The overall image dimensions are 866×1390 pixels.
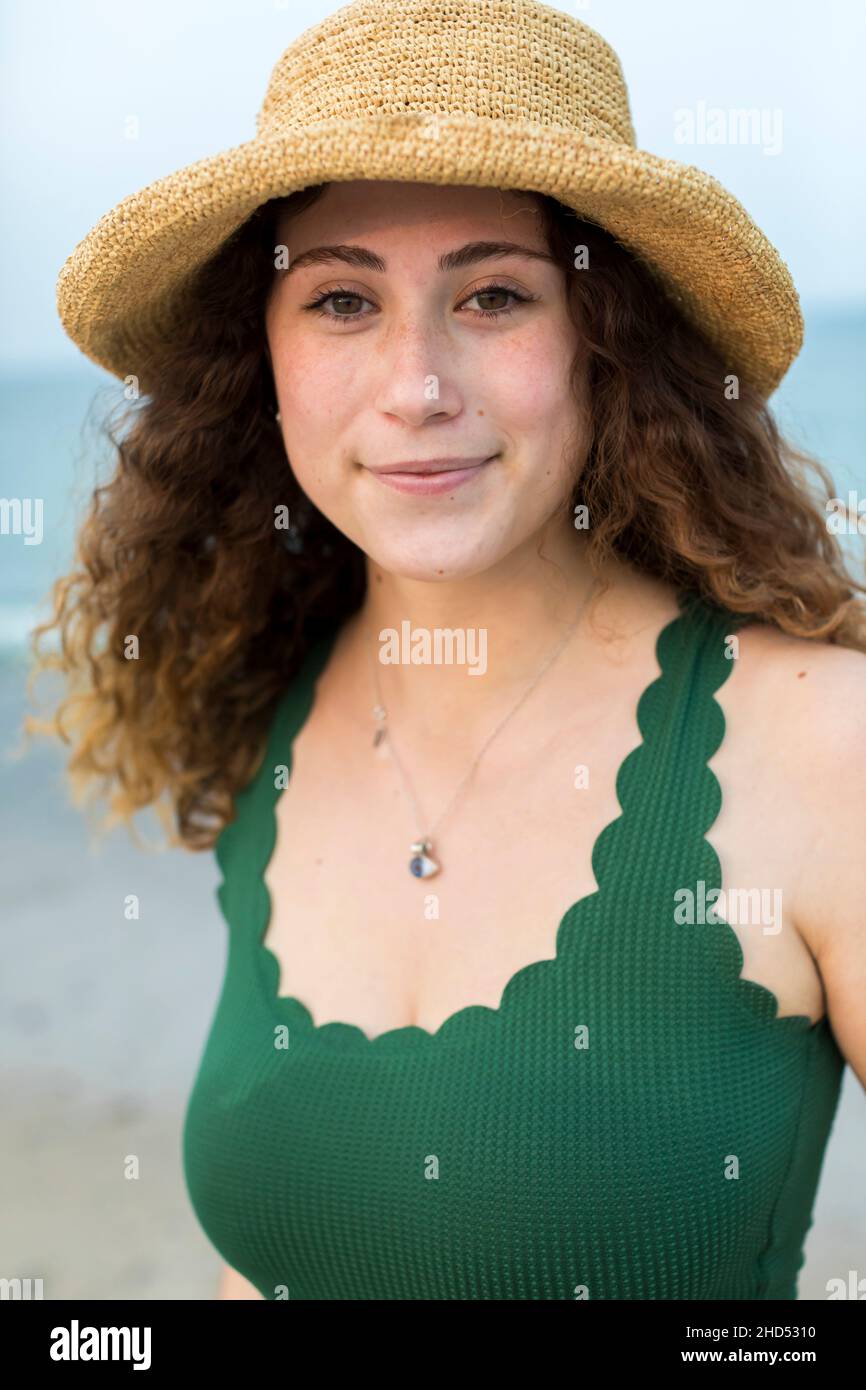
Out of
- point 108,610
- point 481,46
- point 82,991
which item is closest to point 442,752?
point 108,610

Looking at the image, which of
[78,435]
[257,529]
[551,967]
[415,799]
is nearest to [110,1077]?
[78,435]

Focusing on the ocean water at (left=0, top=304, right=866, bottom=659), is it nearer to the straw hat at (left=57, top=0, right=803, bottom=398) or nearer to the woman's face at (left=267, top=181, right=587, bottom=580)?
the straw hat at (left=57, top=0, right=803, bottom=398)

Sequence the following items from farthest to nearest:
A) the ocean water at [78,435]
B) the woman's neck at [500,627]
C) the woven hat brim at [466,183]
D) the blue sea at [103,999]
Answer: the blue sea at [103,999] < the ocean water at [78,435] < the woman's neck at [500,627] < the woven hat brim at [466,183]

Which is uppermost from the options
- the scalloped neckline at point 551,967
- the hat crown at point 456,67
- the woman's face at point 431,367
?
the hat crown at point 456,67

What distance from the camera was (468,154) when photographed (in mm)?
1396

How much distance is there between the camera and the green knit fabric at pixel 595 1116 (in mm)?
1473

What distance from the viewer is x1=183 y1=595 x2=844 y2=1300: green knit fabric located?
58.0 inches

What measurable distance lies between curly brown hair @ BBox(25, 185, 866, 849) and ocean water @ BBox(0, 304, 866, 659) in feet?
0.28

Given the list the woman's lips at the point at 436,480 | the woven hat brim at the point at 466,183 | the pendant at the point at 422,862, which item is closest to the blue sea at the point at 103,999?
the woven hat brim at the point at 466,183

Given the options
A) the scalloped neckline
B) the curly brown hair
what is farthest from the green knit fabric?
the curly brown hair

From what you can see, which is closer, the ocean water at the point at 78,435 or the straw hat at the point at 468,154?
the straw hat at the point at 468,154

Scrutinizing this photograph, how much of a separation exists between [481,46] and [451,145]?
7.5 inches


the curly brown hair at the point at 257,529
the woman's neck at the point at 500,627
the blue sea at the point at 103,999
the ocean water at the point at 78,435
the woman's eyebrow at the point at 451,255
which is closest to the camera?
the woman's eyebrow at the point at 451,255

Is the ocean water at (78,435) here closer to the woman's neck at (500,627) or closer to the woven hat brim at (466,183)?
the woven hat brim at (466,183)
